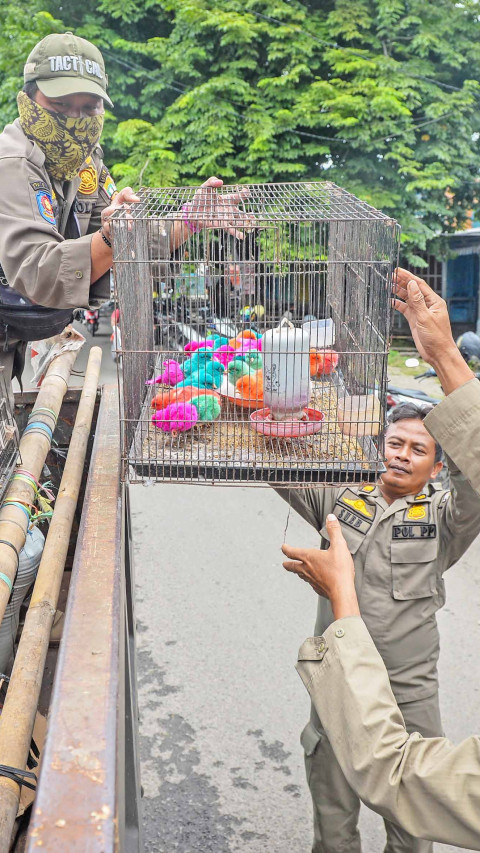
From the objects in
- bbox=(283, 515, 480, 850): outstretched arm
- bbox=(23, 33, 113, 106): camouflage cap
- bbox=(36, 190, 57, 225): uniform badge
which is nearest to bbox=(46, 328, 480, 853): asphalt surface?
bbox=(283, 515, 480, 850): outstretched arm

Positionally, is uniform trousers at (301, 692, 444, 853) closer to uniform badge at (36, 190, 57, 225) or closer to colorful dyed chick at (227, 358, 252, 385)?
colorful dyed chick at (227, 358, 252, 385)

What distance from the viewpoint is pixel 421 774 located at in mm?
1295

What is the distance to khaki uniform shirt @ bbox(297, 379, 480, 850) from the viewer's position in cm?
127

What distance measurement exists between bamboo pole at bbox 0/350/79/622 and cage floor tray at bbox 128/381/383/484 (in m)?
0.33

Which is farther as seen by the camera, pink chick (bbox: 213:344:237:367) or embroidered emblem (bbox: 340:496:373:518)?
embroidered emblem (bbox: 340:496:373:518)

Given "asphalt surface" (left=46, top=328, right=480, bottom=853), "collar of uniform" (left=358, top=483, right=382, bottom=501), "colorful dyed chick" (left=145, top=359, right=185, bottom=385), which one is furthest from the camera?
"asphalt surface" (left=46, top=328, right=480, bottom=853)

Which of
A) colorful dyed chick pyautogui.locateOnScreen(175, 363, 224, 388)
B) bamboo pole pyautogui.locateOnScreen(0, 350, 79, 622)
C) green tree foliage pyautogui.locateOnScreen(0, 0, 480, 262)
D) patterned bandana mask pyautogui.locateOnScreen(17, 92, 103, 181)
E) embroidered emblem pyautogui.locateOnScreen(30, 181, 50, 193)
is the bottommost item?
bamboo pole pyautogui.locateOnScreen(0, 350, 79, 622)

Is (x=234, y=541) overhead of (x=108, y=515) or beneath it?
beneath

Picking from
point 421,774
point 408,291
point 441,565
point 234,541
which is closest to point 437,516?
point 441,565

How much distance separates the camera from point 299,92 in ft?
35.2

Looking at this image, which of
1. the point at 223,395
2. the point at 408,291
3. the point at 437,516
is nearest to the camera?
the point at 408,291

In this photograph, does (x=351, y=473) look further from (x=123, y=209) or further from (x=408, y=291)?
(x=123, y=209)

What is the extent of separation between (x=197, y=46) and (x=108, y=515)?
1065 cm

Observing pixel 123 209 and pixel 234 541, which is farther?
pixel 234 541
